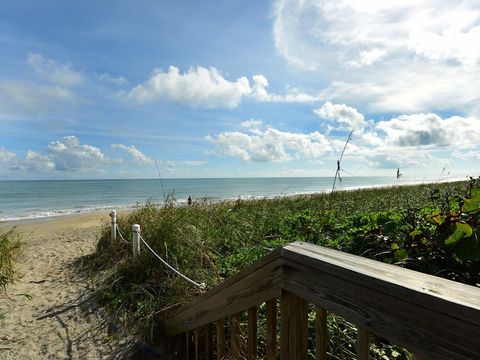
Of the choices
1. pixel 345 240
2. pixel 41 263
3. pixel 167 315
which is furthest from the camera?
pixel 41 263

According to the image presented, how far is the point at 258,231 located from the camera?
6.58m

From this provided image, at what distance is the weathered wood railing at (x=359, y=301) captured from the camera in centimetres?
88

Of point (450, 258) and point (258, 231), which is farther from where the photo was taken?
point (258, 231)

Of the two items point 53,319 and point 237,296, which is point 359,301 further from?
point 53,319

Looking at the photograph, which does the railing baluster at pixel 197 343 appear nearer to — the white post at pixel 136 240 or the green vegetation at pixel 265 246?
the green vegetation at pixel 265 246

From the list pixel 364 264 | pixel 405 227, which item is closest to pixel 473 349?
pixel 364 264

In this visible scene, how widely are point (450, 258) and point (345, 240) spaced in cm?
184

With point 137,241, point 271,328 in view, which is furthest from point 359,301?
point 137,241

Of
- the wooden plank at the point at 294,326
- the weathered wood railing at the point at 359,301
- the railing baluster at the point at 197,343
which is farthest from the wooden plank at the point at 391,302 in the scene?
the railing baluster at the point at 197,343

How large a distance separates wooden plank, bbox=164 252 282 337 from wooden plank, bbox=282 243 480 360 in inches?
7.6

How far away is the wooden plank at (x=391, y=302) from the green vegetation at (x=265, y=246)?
1055 mm

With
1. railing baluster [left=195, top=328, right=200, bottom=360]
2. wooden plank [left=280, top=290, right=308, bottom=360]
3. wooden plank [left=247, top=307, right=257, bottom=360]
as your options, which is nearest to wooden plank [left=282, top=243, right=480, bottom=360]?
wooden plank [left=280, top=290, right=308, bottom=360]

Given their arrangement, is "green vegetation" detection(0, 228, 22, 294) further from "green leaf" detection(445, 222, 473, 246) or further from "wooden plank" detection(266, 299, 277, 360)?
"green leaf" detection(445, 222, 473, 246)

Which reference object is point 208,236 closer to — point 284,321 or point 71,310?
point 71,310
